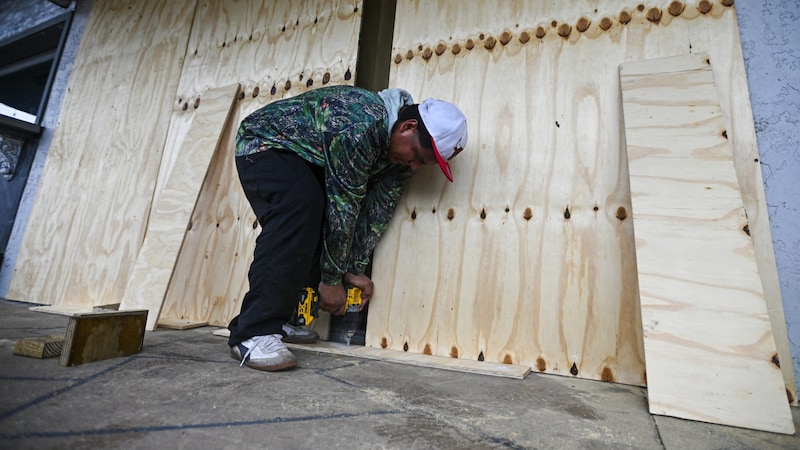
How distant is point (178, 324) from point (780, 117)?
10.1ft

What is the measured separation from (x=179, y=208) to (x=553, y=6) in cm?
241

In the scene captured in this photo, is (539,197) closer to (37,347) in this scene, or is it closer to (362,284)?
(362,284)

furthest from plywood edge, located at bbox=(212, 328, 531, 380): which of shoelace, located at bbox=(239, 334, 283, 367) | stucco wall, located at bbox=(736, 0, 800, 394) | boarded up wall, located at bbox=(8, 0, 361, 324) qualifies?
stucco wall, located at bbox=(736, 0, 800, 394)

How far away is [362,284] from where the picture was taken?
2.18m

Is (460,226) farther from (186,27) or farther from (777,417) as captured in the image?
(186,27)

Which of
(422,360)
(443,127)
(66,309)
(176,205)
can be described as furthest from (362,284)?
(66,309)

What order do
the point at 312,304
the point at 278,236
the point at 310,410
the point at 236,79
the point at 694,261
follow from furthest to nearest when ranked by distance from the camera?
1. the point at 236,79
2. the point at 312,304
3. the point at 278,236
4. the point at 694,261
5. the point at 310,410

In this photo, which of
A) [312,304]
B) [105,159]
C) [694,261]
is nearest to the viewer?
[694,261]

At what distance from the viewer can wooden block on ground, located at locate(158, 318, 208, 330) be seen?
2.28 meters

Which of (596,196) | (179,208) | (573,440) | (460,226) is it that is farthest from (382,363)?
(179,208)

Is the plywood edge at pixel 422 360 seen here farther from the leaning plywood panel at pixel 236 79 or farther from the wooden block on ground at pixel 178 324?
the leaning plywood panel at pixel 236 79

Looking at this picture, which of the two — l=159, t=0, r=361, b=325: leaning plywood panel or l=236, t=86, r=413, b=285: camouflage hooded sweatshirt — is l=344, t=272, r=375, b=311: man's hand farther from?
l=159, t=0, r=361, b=325: leaning plywood panel

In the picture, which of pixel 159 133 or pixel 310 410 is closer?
pixel 310 410

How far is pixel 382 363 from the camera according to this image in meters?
1.79
